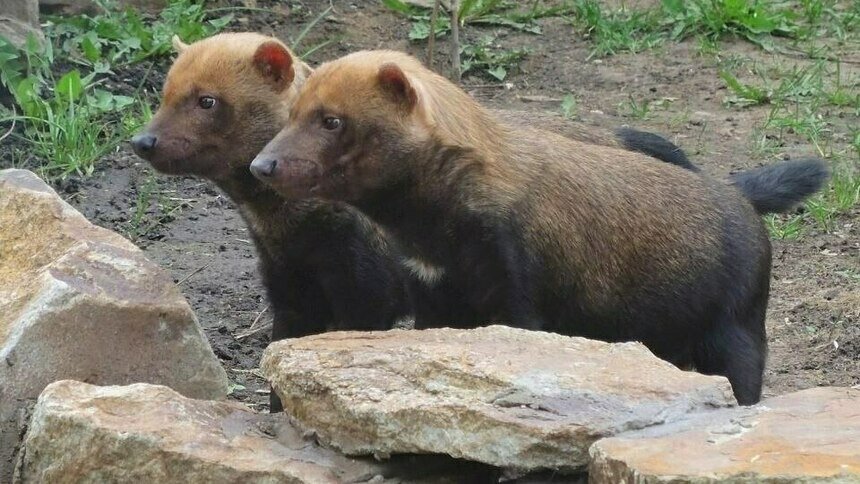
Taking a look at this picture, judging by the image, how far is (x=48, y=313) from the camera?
518cm

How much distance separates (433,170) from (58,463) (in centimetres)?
176

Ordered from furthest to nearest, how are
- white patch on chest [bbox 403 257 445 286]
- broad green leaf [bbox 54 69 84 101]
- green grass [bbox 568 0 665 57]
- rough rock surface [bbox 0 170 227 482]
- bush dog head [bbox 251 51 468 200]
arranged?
1. green grass [bbox 568 0 665 57]
2. broad green leaf [bbox 54 69 84 101]
3. white patch on chest [bbox 403 257 445 286]
4. bush dog head [bbox 251 51 468 200]
5. rough rock surface [bbox 0 170 227 482]

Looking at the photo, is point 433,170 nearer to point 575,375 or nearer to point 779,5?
point 575,375

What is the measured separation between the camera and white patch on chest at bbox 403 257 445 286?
564 centimetres

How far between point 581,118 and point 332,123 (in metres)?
4.89

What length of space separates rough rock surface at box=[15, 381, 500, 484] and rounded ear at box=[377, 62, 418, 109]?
51.5 inches

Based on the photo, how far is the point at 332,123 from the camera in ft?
17.7

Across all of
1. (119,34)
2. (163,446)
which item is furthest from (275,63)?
(119,34)

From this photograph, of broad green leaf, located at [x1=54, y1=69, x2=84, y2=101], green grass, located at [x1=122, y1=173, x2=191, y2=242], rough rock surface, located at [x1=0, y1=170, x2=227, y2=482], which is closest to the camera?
rough rock surface, located at [x1=0, y1=170, x2=227, y2=482]

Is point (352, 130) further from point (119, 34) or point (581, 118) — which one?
point (119, 34)

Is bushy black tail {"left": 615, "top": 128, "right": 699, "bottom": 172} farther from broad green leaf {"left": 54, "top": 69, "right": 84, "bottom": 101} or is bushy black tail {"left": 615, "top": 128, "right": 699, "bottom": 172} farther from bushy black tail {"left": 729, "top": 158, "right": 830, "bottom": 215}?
broad green leaf {"left": 54, "top": 69, "right": 84, "bottom": 101}

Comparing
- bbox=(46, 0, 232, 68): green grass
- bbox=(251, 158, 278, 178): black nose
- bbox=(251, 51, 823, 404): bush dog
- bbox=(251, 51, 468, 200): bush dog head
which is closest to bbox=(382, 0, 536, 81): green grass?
bbox=(46, 0, 232, 68): green grass

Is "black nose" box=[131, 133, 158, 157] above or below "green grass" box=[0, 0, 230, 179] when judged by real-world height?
above

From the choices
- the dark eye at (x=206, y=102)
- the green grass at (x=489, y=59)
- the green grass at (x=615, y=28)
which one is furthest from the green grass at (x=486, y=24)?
the dark eye at (x=206, y=102)
